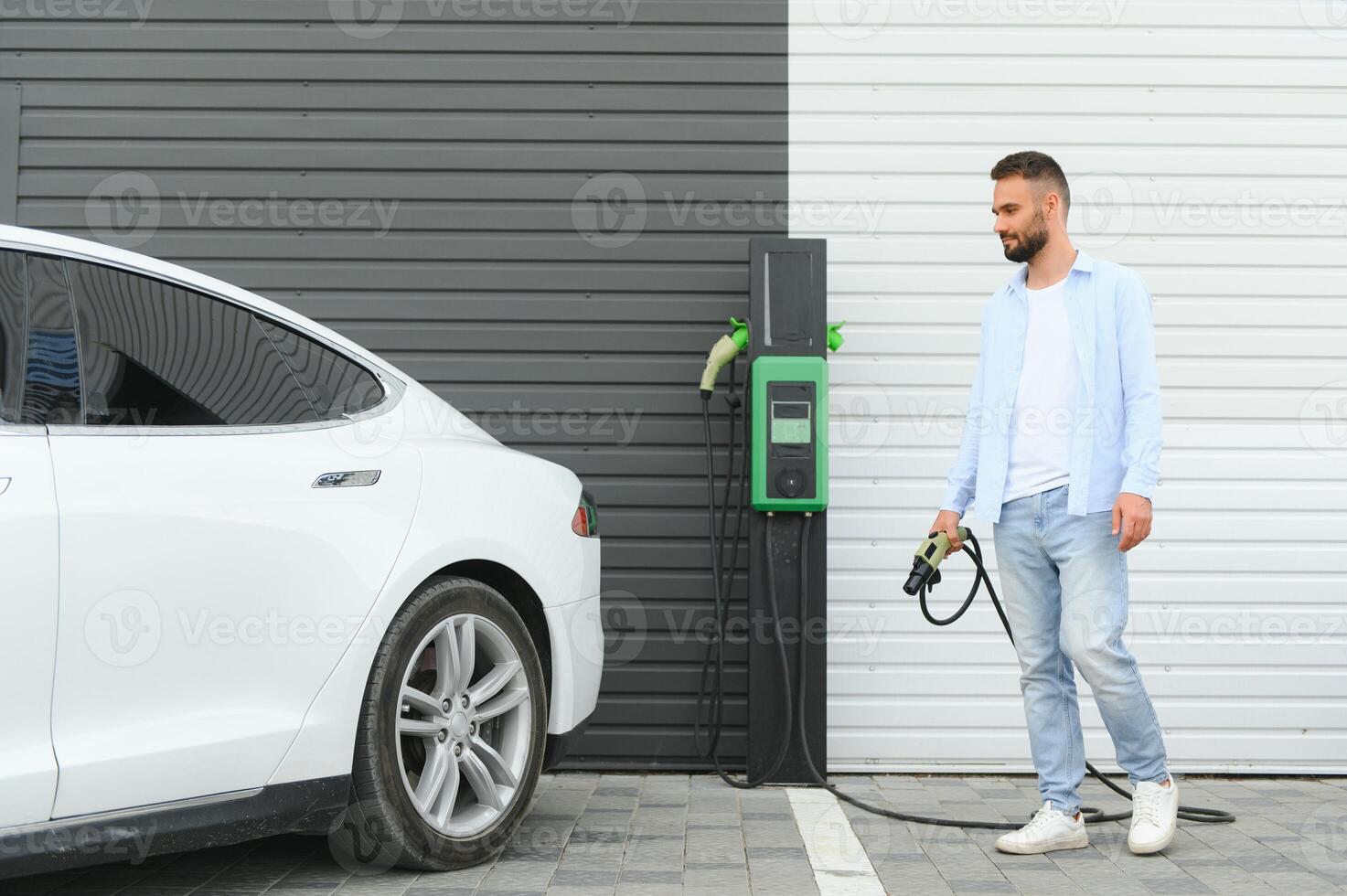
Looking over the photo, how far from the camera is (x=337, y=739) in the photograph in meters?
2.96

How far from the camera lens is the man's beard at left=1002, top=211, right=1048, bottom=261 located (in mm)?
3652

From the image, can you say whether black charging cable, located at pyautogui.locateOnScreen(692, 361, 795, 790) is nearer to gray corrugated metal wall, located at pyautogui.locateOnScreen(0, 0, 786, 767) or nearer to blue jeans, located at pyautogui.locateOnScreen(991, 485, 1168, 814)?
gray corrugated metal wall, located at pyautogui.locateOnScreen(0, 0, 786, 767)

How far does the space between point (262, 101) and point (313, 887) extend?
3478mm

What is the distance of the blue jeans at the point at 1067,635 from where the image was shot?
137 inches

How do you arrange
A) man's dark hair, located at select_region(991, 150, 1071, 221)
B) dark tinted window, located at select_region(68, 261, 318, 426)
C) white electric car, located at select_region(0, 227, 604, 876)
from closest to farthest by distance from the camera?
white electric car, located at select_region(0, 227, 604, 876) < dark tinted window, located at select_region(68, 261, 318, 426) < man's dark hair, located at select_region(991, 150, 1071, 221)

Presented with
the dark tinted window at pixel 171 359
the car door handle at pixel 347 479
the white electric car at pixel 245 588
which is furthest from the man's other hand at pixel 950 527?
the dark tinted window at pixel 171 359

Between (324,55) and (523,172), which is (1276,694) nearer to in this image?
(523,172)

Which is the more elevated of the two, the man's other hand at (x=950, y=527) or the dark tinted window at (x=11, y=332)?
the dark tinted window at (x=11, y=332)

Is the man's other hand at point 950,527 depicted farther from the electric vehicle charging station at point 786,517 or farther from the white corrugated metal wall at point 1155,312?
the white corrugated metal wall at point 1155,312

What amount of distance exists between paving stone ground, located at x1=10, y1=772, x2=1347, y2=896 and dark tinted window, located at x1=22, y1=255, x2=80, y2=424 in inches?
51.5

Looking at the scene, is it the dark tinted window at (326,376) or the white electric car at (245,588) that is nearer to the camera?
the white electric car at (245,588)

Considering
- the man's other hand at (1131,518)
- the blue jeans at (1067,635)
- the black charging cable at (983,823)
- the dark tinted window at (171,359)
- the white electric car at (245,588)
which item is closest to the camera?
the white electric car at (245,588)

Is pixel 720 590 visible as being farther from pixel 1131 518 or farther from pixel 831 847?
pixel 1131 518

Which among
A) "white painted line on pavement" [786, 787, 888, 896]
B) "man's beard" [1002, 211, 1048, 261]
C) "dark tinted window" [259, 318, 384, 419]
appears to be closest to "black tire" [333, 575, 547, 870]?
"dark tinted window" [259, 318, 384, 419]
